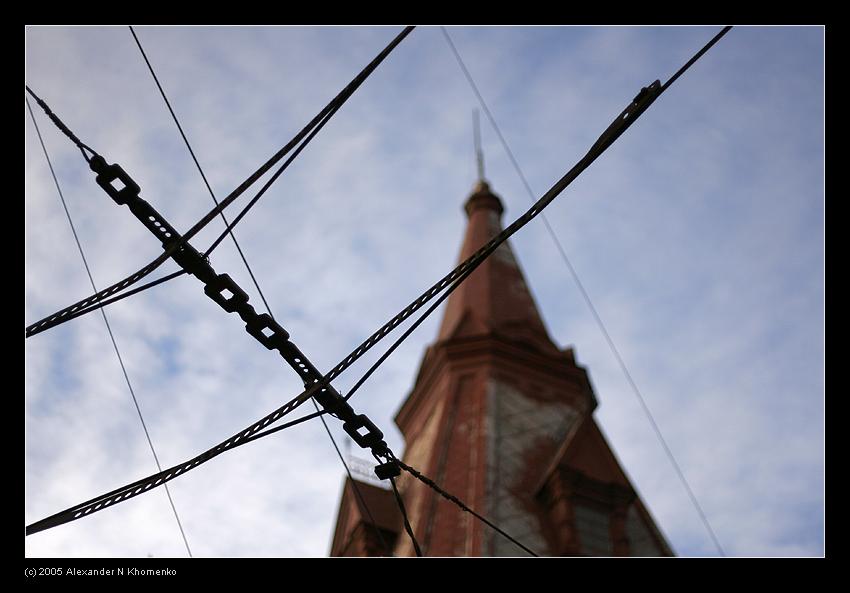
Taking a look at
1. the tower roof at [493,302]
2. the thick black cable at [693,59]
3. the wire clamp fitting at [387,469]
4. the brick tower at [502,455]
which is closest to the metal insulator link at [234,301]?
the wire clamp fitting at [387,469]

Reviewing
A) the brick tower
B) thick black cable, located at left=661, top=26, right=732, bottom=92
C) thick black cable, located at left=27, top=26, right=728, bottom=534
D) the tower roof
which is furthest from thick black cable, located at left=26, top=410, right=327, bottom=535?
the tower roof

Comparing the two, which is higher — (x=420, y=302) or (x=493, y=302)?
(x=493, y=302)

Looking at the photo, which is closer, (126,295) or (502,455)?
(126,295)

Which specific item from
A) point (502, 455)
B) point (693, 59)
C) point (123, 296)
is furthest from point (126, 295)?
point (502, 455)

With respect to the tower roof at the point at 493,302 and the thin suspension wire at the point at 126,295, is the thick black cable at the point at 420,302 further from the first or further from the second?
the tower roof at the point at 493,302

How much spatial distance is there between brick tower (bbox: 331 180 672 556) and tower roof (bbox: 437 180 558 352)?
0.05 meters

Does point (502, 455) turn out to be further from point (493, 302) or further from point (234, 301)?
point (234, 301)

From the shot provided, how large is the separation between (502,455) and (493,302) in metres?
6.23

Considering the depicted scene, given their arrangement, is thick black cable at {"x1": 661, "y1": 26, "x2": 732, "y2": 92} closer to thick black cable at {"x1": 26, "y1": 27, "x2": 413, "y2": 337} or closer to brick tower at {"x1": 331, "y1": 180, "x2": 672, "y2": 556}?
thick black cable at {"x1": 26, "y1": 27, "x2": 413, "y2": 337}

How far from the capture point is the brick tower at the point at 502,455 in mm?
18812

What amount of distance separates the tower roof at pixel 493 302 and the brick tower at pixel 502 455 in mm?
52

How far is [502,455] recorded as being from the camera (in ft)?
66.9
